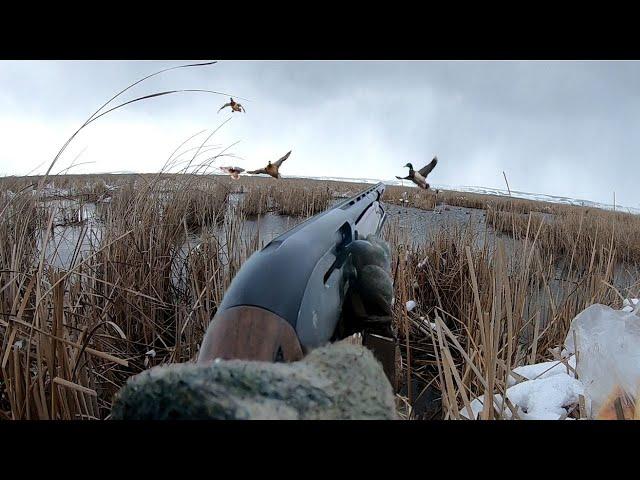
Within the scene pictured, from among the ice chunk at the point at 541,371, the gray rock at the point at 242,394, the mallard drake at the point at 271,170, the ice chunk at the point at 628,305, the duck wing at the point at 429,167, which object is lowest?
the ice chunk at the point at 541,371

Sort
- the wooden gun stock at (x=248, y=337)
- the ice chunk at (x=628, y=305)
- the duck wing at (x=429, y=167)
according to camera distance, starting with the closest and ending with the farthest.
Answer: the wooden gun stock at (x=248, y=337) < the ice chunk at (x=628, y=305) < the duck wing at (x=429, y=167)

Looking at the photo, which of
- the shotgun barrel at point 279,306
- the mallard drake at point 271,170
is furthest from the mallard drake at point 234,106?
the shotgun barrel at point 279,306

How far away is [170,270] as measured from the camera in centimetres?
209

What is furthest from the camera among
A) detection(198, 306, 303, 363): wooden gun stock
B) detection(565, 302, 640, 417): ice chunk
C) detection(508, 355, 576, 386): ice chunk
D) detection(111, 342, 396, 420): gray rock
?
detection(508, 355, 576, 386): ice chunk

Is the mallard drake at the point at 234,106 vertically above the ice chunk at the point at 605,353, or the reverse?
the mallard drake at the point at 234,106

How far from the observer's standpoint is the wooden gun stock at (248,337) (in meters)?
0.39

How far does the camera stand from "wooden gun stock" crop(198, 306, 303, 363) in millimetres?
388

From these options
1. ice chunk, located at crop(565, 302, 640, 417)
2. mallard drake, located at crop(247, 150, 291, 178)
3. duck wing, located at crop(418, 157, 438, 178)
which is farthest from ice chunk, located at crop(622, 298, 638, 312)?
mallard drake, located at crop(247, 150, 291, 178)

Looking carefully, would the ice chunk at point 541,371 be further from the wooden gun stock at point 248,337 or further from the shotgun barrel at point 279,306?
the wooden gun stock at point 248,337

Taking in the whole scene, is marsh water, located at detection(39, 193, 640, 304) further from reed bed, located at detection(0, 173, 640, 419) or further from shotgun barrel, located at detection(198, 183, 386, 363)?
shotgun barrel, located at detection(198, 183, 386, 363)

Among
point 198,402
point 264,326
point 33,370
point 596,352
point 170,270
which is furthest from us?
point 170,270
